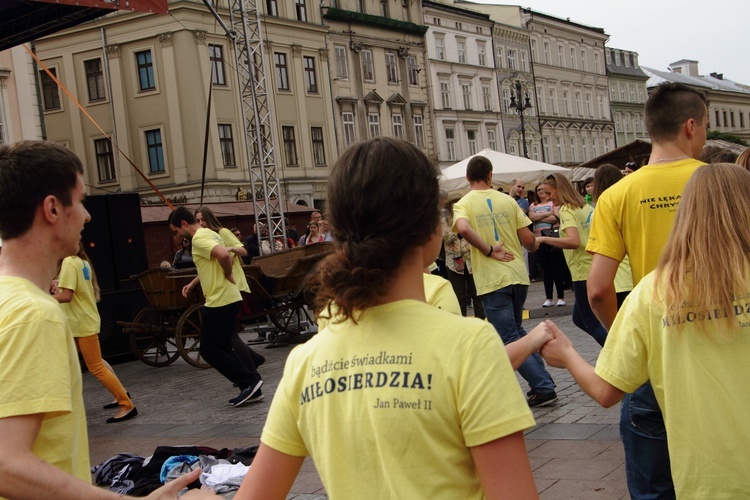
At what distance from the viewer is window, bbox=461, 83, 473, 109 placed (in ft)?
179

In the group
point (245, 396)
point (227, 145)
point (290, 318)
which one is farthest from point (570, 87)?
point (245, 396)

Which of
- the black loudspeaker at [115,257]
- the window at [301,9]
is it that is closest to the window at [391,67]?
the window at [301,9]

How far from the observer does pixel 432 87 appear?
51.1m

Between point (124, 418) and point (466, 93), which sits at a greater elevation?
point (466, 93)

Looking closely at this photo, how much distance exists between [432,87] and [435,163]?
49.9m

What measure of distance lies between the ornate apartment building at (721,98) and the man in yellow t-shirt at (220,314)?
8313 cm

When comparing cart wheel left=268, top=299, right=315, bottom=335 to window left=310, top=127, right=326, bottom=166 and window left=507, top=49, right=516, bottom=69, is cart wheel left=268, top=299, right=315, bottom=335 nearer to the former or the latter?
window left=310, top=127, right=326, bottom=166

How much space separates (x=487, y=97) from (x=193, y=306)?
46.7 m

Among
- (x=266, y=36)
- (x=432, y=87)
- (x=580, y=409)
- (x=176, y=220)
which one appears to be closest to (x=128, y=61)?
(x=266, y=36)

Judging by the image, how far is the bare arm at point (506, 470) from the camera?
1.77 meters

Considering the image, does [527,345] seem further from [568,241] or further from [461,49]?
[461,49]

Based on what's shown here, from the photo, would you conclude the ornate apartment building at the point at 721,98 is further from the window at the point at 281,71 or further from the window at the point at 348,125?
the window at the point at 281,71

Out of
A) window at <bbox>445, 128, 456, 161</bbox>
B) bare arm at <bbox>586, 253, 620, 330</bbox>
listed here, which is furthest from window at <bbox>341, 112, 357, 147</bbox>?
bare arm at <bbox>586, 253, 620, 330</bbox>

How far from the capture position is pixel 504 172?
20.6 metres
